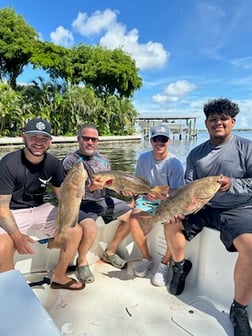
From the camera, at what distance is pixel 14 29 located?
3788 cm

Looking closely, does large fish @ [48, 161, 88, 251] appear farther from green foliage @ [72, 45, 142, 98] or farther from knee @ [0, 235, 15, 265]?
green foliage @ [72, 45, 142, 98]

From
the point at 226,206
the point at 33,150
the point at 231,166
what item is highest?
the point at 33,150

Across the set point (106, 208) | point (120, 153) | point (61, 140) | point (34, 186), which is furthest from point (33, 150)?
point (61, 140)

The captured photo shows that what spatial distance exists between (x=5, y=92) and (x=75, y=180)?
87.2 ft

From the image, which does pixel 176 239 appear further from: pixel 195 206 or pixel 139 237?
pixel 139 237

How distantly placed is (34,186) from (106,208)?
0.97 meters

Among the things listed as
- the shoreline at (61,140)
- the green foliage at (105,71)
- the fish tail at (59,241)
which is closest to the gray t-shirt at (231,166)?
the fish tail at (59,241)

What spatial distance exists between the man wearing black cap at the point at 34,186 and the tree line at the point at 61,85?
24883 millimetres

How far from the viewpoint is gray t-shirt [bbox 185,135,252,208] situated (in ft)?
9.52

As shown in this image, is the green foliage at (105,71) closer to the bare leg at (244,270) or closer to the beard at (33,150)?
the beard at (33,150)

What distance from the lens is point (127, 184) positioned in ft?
11.8

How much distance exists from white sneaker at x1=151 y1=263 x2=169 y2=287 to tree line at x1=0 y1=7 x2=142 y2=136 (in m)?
25.7

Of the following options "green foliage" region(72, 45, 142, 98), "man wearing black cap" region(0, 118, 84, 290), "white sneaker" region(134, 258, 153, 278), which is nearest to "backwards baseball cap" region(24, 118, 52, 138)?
"man wearing black cap" region(0, 118, 84, 290)

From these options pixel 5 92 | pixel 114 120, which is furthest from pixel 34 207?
pixel 114 120
